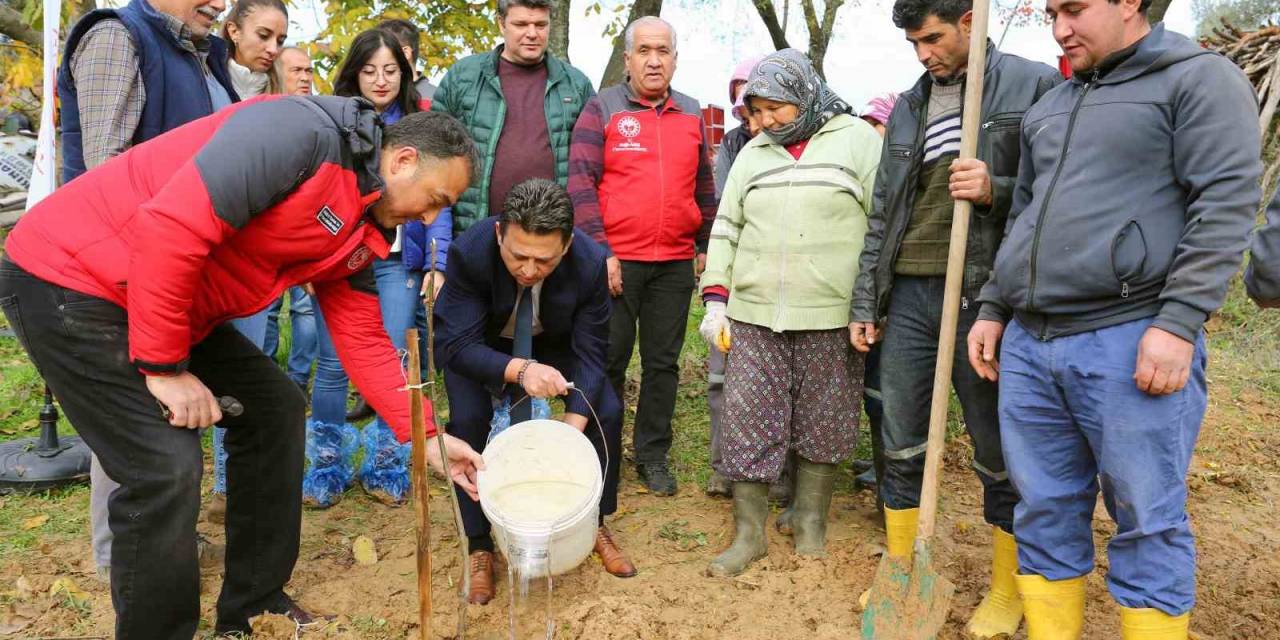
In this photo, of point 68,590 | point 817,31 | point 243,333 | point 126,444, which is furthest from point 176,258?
point 817,31

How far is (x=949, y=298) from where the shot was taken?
277 centimetres

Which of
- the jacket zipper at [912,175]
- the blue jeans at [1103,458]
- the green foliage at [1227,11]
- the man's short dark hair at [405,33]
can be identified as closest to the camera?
the blue jeans at [1103,458]

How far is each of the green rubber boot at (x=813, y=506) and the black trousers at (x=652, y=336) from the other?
921mm

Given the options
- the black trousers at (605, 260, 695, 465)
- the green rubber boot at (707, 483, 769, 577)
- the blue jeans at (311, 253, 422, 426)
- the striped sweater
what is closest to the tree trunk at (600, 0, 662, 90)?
the black trousers at (605, 260, 695, 465)

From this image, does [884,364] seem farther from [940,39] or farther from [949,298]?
[940,39]

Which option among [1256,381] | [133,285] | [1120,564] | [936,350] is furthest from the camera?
[1256,381]

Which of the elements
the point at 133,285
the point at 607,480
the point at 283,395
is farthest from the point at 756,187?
the point at 133,285

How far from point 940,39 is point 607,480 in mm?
2029

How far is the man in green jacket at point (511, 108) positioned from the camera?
4008mm

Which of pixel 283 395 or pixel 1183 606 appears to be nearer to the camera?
pixel 1183 606

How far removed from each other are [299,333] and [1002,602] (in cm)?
356

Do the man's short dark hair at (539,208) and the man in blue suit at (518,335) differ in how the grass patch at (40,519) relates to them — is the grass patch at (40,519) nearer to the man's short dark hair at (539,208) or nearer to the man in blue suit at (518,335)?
the man in blue suit at (518,335)

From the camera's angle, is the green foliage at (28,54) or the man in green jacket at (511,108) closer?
the man in green jacket at (511,108)

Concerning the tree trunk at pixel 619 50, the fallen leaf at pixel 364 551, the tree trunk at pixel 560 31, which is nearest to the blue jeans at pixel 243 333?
the fallen leaf at pixel 364 551
